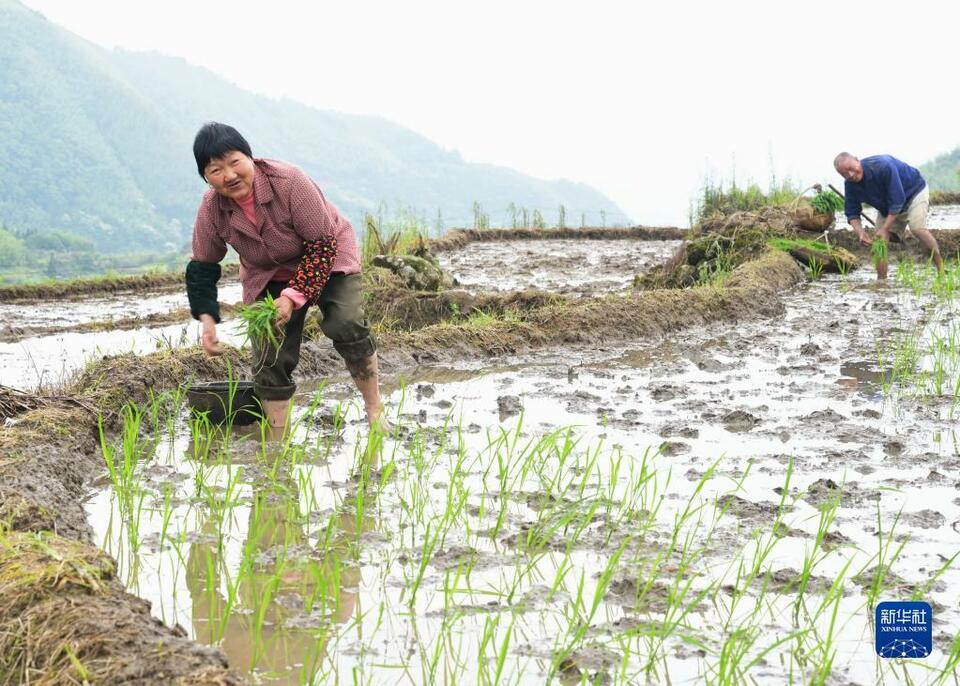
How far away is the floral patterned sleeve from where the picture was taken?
12.1ft

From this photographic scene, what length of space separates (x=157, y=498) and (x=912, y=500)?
2378 mm

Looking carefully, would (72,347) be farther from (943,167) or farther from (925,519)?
(943,167)

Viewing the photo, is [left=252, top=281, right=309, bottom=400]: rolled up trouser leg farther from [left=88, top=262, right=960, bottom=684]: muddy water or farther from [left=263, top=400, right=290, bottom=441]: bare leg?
[left=88, top=262, right=960, bottom=684]: muddy water

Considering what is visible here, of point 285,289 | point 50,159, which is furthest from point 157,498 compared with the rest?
point 50,159

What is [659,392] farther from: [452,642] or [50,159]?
[50,159]

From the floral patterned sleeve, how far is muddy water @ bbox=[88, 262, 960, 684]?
→ 64cm

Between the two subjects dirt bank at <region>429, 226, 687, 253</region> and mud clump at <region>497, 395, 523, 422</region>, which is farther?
dirt bank at <region>429, 226, 687, 253</region>

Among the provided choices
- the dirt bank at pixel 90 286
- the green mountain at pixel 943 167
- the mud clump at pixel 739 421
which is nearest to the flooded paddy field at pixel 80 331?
the dirt bank at pixel 90 286

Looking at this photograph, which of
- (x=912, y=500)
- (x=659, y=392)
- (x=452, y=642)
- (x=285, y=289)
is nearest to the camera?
(x=452, y=642)

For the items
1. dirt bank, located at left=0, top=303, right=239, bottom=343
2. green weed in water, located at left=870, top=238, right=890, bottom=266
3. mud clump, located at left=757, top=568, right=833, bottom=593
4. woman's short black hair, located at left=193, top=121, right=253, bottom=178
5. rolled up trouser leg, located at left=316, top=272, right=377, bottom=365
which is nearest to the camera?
mud clump, located at left=757, top=568, right=833, bottom=593

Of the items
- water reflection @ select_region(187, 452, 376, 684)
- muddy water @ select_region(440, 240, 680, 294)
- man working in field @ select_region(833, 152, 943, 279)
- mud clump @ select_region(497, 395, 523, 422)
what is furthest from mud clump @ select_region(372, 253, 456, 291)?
water reflection @ select_region(187, 452, 376, 684)

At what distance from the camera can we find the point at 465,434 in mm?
4066

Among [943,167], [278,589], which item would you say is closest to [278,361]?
[278,589]

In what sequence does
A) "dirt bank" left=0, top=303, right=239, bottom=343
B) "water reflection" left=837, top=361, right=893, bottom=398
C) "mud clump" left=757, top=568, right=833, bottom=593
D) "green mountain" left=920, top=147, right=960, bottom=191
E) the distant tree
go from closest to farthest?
"mud clump" left=757, top=568, right=833, bottom=593
"water reflection" left=837, top=361, right=893, bottom=398
"dirt bank" left=0, top=303, right=239, bottom=343
the distant tree
"green mountain" left=920, top=147, right=960, bottom=191
